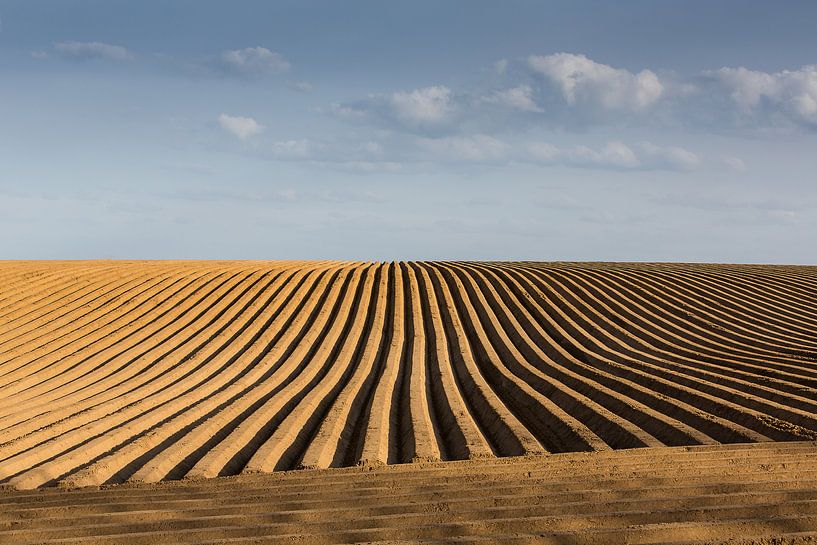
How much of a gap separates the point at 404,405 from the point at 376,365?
3.06 metres

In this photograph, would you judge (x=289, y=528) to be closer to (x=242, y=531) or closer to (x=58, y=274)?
(x=242, y=531)

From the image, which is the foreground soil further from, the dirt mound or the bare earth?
the dirt mound

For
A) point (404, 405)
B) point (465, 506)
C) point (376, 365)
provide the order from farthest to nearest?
1. point (376, 365)
2. point (404, 405)
3. point (465, 506)

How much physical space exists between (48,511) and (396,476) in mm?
2229

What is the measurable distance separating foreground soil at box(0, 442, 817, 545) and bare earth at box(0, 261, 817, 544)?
0.07 ft

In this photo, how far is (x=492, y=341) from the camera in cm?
1512

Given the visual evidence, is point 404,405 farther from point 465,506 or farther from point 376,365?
point 465,506

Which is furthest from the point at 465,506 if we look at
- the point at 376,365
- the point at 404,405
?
the point at 376,365

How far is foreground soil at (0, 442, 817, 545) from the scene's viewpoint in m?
3.92

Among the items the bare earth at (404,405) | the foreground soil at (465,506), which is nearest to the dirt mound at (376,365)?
the bare earth at (404,405)

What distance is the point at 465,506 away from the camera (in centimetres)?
448

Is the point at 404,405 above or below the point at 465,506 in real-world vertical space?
below

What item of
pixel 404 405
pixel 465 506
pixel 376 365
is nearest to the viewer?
pixel 465 506

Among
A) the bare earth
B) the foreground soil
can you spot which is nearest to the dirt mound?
the bare earth
